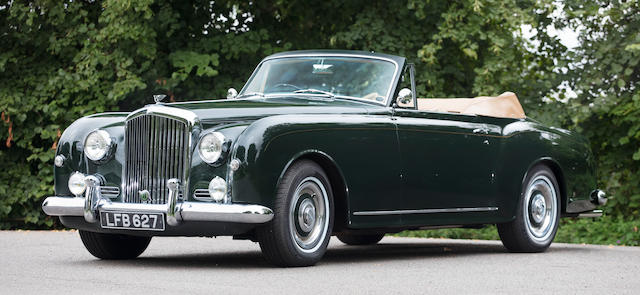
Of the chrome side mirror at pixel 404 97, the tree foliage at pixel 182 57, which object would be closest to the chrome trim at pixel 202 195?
the chrome side mirror at pixel 404 97

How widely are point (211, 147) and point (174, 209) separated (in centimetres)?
49

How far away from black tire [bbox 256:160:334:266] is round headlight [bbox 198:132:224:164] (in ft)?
1.58

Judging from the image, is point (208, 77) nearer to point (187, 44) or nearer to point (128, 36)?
point (187, 44)

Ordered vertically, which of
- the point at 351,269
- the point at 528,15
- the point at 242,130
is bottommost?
the point at 351,269

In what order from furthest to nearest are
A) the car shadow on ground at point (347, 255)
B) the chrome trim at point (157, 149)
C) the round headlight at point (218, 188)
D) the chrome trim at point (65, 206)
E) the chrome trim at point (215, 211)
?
the car shadow on ground at point (347, 255)
the chrome trim at point (65, 206)
the chrome trim at point (157, 149)
the round headlight at point (218, 188)
the chrome trim at point (215, 211)

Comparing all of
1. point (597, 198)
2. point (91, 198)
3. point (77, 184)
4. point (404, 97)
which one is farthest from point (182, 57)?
point (91, 198)

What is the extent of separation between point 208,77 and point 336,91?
28.8ft

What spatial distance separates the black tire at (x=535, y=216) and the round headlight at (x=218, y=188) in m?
3.57

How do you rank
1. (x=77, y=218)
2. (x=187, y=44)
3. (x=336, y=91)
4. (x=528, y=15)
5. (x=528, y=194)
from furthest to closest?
(x=187, y=44) < (x=528, y=15) < (x=528, y=194) < (x=336, y=91) < (x=77, y=218)

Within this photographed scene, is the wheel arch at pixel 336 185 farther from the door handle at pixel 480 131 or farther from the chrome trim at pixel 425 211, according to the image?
the door handle at pixel 480 131

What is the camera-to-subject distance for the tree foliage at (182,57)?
15297 mm

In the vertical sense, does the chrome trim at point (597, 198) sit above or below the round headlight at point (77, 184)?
below

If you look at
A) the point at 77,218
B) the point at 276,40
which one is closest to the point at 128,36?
the point at 276,40

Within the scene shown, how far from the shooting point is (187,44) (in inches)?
661
